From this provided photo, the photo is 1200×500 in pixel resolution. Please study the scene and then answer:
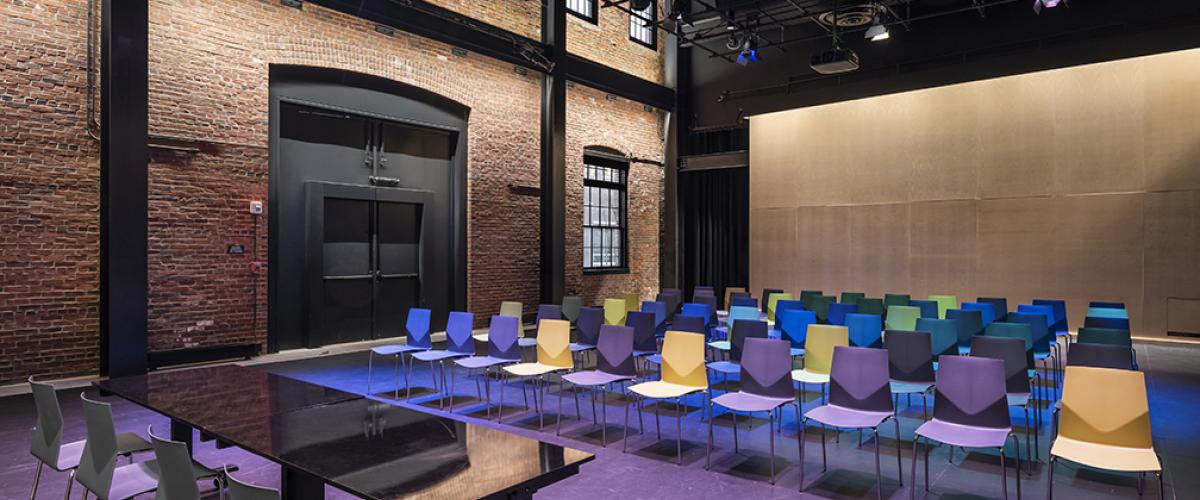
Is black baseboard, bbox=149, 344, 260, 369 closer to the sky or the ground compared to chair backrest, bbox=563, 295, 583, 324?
closer to the ground

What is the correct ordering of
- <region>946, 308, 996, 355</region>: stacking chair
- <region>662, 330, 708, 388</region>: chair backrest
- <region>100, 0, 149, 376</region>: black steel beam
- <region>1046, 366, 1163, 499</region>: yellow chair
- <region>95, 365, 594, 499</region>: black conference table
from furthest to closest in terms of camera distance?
<region>100, 0, 149, 376</region>: black steel beam < <region>946, 308, 996, 355</region>: stacking chair < <region>662, 330, 708, 388</region>: chair backrest < <region>1046, 366, 1163, 499</region>: yellow chair < <region>95, 365, 594, 499</region>: black conference table

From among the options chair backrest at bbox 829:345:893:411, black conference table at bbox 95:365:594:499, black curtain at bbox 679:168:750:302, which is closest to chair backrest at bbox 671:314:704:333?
chair backrest at bbox 829:345:893:411

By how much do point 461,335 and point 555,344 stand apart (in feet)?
Answer: 4.32

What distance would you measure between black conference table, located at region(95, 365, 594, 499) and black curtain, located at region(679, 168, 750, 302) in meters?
12.0

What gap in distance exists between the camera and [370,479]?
253 cm

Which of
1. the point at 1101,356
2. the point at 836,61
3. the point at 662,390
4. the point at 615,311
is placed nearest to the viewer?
the point at 1101,356

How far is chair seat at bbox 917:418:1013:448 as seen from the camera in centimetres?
392

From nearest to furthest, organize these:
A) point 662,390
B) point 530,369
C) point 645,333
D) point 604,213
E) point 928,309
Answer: point 662,390
point 530,369
point 645,333
point 928,309
point 604,213

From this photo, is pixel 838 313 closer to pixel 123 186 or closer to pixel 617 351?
pixel 617 351

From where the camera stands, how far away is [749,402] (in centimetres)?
488

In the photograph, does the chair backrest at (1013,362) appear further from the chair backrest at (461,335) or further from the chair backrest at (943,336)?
the chair backrest at (461,335)

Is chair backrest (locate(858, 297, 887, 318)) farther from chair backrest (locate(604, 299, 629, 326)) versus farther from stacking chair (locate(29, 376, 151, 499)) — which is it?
stacking chair (locate(29, 376, 151, 499))

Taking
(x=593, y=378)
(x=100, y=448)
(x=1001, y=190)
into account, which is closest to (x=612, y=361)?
(x=593, y=378)

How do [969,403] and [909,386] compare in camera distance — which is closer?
[969,403]
